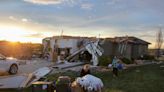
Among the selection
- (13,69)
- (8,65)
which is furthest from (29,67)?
(8,65)

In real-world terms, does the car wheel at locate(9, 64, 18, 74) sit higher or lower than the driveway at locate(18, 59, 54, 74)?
higher

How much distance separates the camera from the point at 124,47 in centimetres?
5259

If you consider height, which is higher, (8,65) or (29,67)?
(8,65)

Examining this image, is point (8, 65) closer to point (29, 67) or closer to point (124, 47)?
point (29, 67)

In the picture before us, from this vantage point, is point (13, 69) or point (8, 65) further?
point (13, 69)

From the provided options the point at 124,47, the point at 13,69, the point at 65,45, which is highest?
the point at 65,45

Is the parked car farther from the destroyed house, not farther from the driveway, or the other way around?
the destroyed house

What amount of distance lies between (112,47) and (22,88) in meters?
33.9

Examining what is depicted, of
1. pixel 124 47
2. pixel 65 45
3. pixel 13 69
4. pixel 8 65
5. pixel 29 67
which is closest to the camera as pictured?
pixel 8 65

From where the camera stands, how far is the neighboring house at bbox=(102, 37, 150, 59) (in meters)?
47.4

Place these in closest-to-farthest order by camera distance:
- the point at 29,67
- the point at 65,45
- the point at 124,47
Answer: the point at 29,67 < the point at 65,45 < the point at 124,47

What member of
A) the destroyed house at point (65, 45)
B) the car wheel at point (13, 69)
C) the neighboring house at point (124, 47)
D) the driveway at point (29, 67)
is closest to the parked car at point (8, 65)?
the car wheel at point (13, 69)

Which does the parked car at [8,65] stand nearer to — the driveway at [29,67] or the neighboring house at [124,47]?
the driveway at [29,67]

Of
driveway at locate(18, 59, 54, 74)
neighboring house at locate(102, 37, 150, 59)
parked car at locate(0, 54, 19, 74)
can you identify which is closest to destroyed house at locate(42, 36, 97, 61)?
neighboring house at locate(102, 37, 150, 59)
